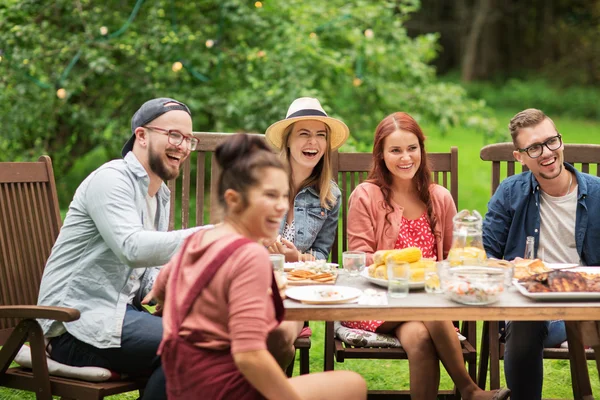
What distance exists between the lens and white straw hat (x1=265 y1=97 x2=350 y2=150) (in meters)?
4.09

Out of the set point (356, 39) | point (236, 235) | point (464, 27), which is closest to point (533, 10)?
point (464, 27)

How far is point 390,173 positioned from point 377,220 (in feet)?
0.85

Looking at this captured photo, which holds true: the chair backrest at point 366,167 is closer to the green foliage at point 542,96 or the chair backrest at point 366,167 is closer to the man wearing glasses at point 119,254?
the man wearing glasses at point 119,254

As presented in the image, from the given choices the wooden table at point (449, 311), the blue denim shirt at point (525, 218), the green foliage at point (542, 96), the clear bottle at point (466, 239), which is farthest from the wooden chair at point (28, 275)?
the green foliage at point (542, 96)

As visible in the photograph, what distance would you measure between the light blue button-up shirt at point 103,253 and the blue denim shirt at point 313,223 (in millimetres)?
940

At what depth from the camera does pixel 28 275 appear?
11.8 feet

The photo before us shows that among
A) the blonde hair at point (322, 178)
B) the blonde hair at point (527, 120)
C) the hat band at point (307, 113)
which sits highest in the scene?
the hat band at point (307, 113)

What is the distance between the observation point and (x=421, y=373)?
3.35 m

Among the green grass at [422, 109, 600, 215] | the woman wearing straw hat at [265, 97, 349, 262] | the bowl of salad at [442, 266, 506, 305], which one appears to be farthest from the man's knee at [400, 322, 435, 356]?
the green grass at [422, 109, 600, 215]

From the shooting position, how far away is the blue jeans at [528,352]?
3523 millimetres

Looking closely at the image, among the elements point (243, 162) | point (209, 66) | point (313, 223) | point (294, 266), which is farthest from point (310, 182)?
point (209, 66)

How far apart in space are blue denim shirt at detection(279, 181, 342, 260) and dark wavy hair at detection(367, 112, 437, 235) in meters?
0.25

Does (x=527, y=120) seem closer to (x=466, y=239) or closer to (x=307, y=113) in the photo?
(x=466, y=239)

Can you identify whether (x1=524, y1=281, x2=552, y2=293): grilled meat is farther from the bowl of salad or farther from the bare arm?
the bare arm
